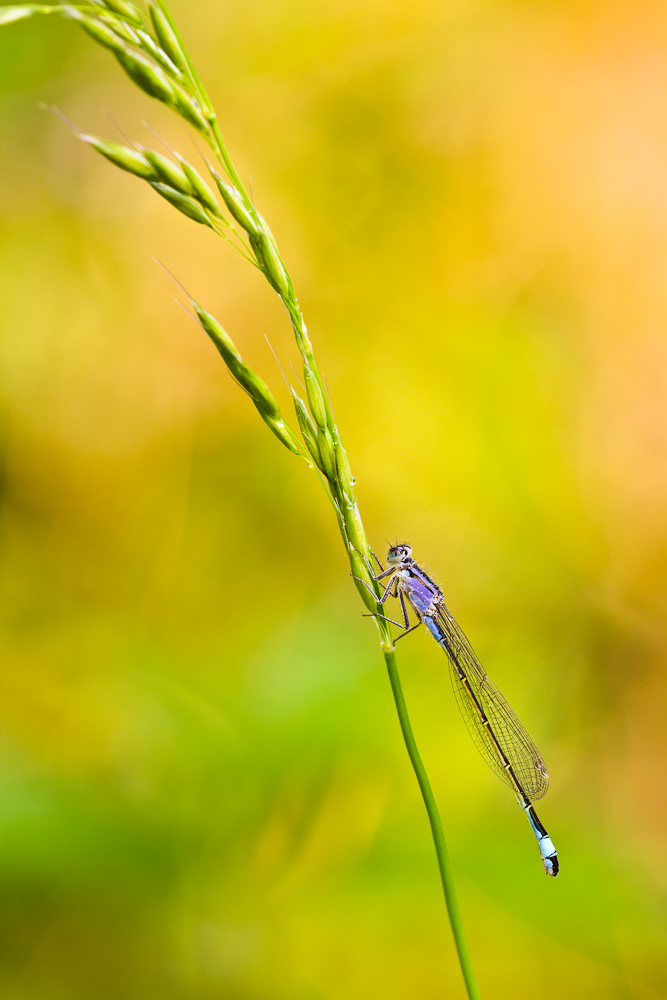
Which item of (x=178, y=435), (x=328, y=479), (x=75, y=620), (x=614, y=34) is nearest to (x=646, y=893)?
Answer: (x=328, y=479)

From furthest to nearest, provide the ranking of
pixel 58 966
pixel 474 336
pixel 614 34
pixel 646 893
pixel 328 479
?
pixel 614 34 < pixel 474 336 < pixel 646 893 < pixel 58 966 < pixel 328 479

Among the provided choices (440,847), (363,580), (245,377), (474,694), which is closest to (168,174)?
(245,377)

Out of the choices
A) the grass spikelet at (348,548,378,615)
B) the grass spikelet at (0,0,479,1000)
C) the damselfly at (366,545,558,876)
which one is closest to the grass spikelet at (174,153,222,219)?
the grass spikelet at (0,0,479,1000)

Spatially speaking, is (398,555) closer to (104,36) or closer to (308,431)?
(308,431)

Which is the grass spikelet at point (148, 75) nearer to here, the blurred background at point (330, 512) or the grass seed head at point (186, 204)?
the grass seed head at point (186, 204)

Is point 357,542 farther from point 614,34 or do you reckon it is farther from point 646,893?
point 614,34

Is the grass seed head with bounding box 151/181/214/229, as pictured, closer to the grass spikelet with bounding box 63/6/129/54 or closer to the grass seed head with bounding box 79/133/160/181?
the grass seed head with bounding box 79/133/160/181

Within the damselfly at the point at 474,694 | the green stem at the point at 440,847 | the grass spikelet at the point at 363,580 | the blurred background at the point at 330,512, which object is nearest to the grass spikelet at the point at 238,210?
the grass spikelet at the point at 363,580
